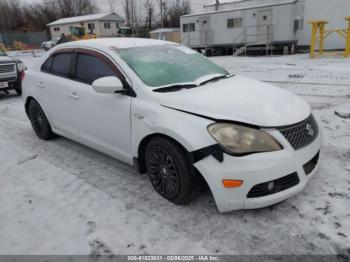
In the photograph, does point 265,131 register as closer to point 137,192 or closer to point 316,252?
point 316,252

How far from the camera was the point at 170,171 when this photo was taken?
111 inches

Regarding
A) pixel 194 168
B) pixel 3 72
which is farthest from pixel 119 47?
pixel 3 72

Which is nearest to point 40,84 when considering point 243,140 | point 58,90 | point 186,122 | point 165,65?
point 58,90

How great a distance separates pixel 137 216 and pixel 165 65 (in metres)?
1.72

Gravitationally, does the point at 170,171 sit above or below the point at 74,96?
below

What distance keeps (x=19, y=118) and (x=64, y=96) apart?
3.28 meters

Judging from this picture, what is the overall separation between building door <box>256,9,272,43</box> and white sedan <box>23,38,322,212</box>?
57.5ft

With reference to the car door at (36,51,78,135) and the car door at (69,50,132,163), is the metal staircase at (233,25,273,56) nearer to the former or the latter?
the car door at (36,51,78,135)

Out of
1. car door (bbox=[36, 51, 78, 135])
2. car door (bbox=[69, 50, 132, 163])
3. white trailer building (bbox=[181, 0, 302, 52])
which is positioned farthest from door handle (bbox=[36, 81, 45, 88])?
white trailer building (bbox=[181, 0, 302, 52])

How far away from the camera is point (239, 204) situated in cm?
251

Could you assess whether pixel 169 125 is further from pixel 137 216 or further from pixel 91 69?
pixel 91 69

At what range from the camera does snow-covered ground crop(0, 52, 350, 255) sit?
2.42m

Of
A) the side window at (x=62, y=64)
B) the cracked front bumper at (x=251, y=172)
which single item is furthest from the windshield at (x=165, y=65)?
the cracked front bumper at (x=251, y=172)

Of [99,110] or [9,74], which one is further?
[9,74]
